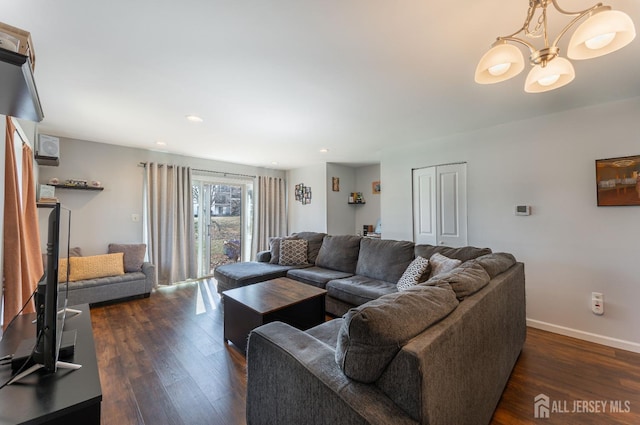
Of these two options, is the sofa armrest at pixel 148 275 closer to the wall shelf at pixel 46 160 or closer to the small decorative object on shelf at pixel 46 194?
the small decorative object on shelf at pixel 46 194

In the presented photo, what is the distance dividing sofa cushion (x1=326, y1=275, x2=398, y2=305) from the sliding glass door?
9.70 ft

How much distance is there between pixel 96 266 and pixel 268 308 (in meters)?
2.91

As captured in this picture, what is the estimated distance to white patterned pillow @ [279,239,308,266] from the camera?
397 cm

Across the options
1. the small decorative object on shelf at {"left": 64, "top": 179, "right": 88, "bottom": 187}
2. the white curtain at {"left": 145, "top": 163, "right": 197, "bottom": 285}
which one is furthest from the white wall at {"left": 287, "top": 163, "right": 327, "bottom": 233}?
the small decorative object on shelf at {"left": 64, "top": 179, "right": 88, "bottom": 187}

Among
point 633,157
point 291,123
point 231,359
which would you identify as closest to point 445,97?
point 291,123

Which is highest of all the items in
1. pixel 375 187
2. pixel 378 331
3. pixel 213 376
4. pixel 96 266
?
pixel 375 187

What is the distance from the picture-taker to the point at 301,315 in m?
2.55

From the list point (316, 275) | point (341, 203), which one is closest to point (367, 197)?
point (341, 203)

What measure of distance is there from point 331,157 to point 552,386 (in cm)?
400

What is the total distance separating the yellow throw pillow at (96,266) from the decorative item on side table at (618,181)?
18.8 feet

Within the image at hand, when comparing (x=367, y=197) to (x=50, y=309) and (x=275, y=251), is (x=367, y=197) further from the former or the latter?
(x=50, y=309)

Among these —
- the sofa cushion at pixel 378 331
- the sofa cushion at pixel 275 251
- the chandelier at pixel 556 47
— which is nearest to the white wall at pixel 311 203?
the sofa cushion at pixel 275 251

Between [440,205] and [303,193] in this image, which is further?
[303,193]

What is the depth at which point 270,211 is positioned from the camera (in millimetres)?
5781
